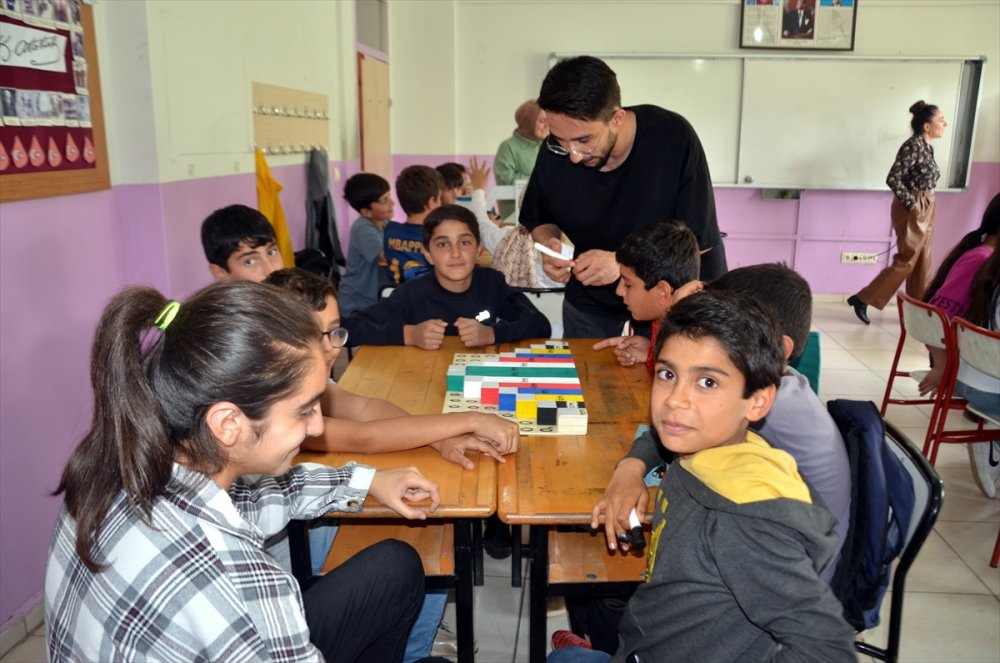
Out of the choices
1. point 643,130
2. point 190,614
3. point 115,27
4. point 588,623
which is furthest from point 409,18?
point 190,614

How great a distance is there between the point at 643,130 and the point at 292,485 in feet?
5.04

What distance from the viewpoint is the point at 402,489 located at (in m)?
1.46

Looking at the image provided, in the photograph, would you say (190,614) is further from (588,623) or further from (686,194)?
(686,194)

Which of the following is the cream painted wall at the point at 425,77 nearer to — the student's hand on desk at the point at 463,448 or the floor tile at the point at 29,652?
the floor tile at the point at 29,652

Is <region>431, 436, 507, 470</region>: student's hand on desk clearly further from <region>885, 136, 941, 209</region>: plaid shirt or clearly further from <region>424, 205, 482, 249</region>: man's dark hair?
<region>885, 136, 941, 209</region>: plaid shirt

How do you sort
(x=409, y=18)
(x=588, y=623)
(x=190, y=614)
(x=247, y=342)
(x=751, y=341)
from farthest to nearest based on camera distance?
(x=409, y=18) < (x=588, y=623) < (x=751, y=341) < (x=247, y=342) < (x=190, y=614)

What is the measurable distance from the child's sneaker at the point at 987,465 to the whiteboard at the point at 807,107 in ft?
13.4

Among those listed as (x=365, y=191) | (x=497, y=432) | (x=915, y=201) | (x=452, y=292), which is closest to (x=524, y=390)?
(x=497, y=432)

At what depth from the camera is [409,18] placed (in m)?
6.80

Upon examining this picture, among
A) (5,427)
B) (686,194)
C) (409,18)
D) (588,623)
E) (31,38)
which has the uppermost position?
(409,18)

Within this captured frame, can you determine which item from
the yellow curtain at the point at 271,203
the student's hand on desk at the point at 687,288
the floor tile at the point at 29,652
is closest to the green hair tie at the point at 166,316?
the student's hand on desk at the point at 687,288

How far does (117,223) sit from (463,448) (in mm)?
1735

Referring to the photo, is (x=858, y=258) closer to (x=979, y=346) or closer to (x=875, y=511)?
(x=979, y=346)

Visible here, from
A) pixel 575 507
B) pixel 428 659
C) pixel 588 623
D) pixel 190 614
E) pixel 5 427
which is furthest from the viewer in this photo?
pixel 5 427
